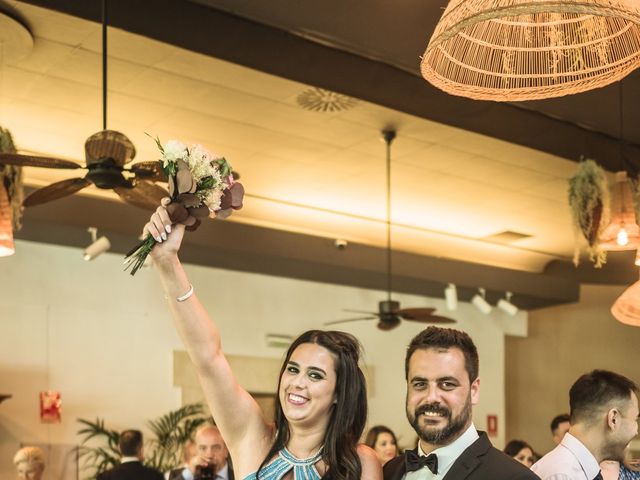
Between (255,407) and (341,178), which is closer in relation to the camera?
(255,407)

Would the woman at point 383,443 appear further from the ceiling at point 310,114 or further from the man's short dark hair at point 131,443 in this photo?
the ceiling at point 310,114

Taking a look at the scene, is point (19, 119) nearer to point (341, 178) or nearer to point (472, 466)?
point (341, 178)

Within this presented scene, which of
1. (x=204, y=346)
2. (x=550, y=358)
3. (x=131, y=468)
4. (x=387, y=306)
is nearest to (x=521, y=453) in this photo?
(x=387, y=306)

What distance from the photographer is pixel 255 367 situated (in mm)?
11977

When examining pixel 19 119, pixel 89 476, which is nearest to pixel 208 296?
pixel 89 476

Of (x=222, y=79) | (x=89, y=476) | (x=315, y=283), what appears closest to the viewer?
(x=222, y=79)

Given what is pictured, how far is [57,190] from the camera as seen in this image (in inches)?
245

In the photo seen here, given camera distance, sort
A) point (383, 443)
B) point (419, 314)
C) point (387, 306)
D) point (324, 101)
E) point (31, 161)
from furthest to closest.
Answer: point (387, 306)
point (419, 314)
point (383, 443)
point (324, 101)
point (31, 161)

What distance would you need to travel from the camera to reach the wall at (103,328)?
10.5m

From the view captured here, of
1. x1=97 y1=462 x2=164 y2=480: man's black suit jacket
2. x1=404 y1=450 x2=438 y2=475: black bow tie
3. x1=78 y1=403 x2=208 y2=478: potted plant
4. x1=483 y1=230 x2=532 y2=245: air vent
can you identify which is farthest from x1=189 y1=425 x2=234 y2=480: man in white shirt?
x1=483 y1=230 x2=532 y2=245: air vent

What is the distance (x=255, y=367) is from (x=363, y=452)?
9.24m

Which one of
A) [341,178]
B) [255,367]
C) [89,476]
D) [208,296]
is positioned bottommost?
[89,476]

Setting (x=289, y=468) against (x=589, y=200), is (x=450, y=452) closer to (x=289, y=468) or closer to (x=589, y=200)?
(x=289, y=468)

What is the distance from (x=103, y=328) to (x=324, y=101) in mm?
4559
